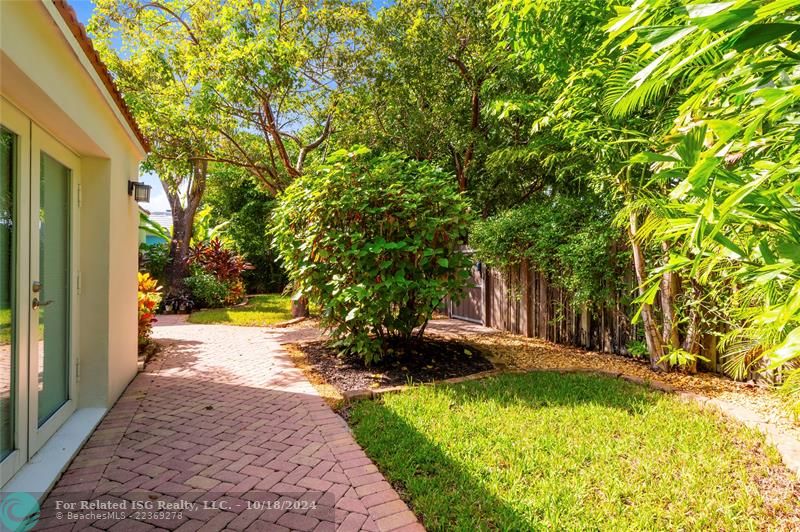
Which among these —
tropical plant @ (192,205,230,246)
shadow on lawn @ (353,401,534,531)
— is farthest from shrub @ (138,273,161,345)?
tropical plant @ (192,205,230,246)

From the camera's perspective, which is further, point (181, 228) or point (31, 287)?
point (181, 228)

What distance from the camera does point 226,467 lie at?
9.55 feet

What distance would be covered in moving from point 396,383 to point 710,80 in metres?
4.04

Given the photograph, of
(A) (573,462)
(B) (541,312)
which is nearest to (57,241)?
(A) (573,462)

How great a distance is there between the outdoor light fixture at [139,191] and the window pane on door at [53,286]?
3.78 ft

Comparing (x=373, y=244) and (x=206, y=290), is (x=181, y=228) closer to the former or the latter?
(x=206, y=290)

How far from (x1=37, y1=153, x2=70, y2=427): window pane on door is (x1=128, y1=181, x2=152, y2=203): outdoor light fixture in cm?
115

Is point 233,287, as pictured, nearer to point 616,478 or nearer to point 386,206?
point 386,206

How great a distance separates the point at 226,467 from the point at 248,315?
854 cm

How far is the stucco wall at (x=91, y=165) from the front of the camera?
2.29 meters

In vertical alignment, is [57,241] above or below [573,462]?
above

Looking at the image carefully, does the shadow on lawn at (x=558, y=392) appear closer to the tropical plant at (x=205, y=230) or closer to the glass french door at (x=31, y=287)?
the glass french door at (x=31, y=287)

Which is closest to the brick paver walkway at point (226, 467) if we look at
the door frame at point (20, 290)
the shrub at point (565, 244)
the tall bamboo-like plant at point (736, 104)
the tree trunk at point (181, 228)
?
the door frame at point (20, 290)

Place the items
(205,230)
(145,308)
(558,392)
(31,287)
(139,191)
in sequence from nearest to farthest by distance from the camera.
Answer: (31,287), (558,392), (139,191), (145,308), (205,230)
